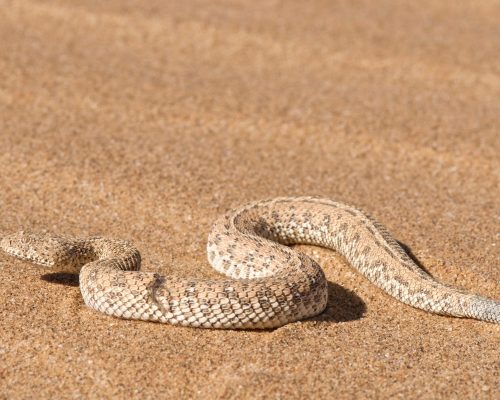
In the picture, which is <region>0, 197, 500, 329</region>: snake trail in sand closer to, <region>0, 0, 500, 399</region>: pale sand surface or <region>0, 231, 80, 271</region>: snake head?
<region>0, 231, 80, 271</region>: snake head

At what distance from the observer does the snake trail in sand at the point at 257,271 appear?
7746 mm

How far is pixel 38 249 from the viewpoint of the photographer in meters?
8.38


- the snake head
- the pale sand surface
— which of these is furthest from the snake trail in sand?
the pale sand surface

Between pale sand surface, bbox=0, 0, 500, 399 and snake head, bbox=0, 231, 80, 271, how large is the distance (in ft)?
0.98

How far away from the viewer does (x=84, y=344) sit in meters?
7.50

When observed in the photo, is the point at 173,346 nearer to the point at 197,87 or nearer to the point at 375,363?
the point at 375,363

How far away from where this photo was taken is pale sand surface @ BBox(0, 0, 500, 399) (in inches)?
287

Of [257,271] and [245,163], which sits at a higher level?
[245,163]

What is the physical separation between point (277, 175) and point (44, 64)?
5013 mm

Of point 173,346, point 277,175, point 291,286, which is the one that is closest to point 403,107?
point 277,175

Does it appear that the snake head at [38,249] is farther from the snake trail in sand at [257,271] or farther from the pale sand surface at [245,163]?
the pale sand surface at [245,163]

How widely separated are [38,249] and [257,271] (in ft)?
7.27

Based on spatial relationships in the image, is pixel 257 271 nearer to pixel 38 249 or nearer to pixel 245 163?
pixel 38 249

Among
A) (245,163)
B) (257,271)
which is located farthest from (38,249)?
(245,163)
